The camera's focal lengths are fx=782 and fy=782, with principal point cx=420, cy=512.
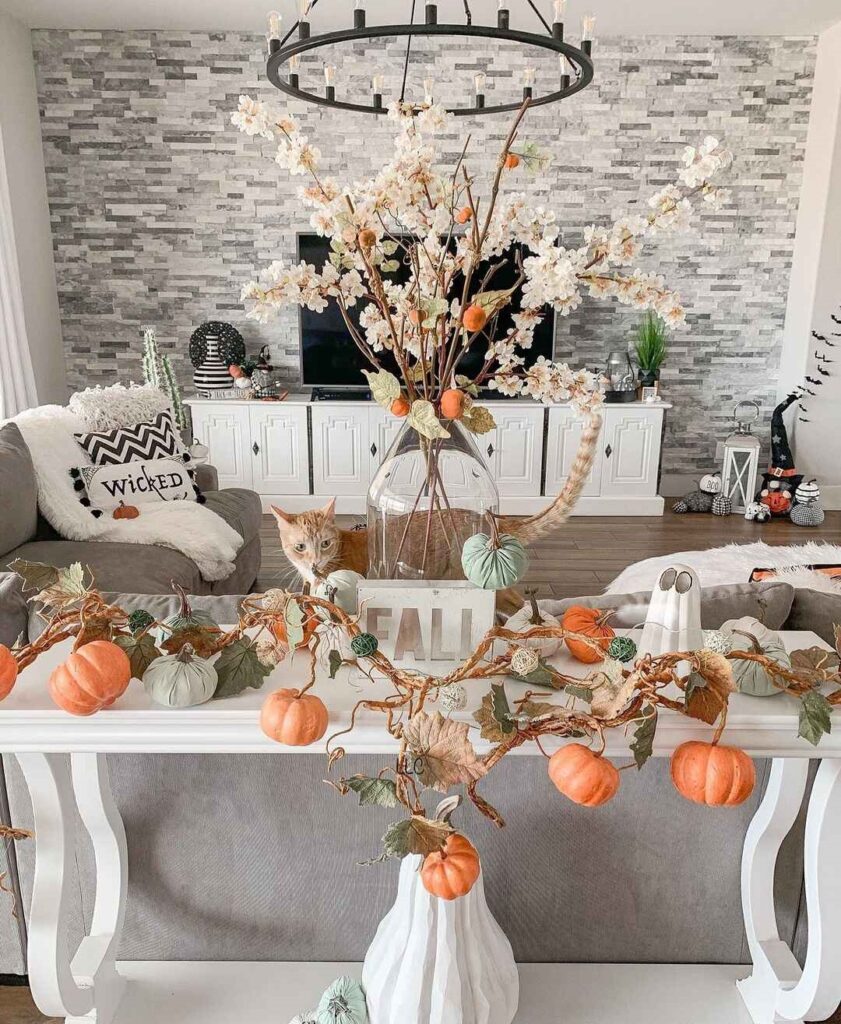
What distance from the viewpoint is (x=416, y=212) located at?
0.96m

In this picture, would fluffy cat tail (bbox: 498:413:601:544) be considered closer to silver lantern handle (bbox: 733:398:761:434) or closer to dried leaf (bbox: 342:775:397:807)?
dried leaf (bbox: 342:775:397:807)

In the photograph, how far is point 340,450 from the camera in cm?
481

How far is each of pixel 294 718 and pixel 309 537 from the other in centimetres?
46

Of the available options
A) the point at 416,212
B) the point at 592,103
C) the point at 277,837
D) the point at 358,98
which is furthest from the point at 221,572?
the point at 592,103

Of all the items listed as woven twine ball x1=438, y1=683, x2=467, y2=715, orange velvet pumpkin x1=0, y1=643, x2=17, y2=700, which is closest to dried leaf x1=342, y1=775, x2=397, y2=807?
woven twine ball x1=438, y1=683, x2=467, y2=715

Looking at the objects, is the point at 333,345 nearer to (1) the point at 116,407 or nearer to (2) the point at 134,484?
(1) the point at 116,407

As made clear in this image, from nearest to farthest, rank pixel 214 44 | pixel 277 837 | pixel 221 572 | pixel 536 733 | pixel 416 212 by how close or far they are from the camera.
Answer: pixel 536 733
pixel 416 212
pixel 277 837
pixel 221 572
pixel 214 44

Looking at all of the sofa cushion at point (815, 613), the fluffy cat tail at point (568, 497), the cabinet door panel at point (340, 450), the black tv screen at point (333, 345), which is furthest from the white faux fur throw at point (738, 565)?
the cabinet door panel at point (340, 450)

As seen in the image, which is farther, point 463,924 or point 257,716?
point 463,924

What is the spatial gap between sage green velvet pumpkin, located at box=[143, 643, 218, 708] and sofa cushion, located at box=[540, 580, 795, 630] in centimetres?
59

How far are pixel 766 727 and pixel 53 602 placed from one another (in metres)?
0.84

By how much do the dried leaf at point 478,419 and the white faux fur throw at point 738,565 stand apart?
1477mm

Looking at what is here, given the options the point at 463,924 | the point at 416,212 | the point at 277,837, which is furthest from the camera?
the point at 277,837

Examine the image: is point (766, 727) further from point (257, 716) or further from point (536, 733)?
point (257, 716)
